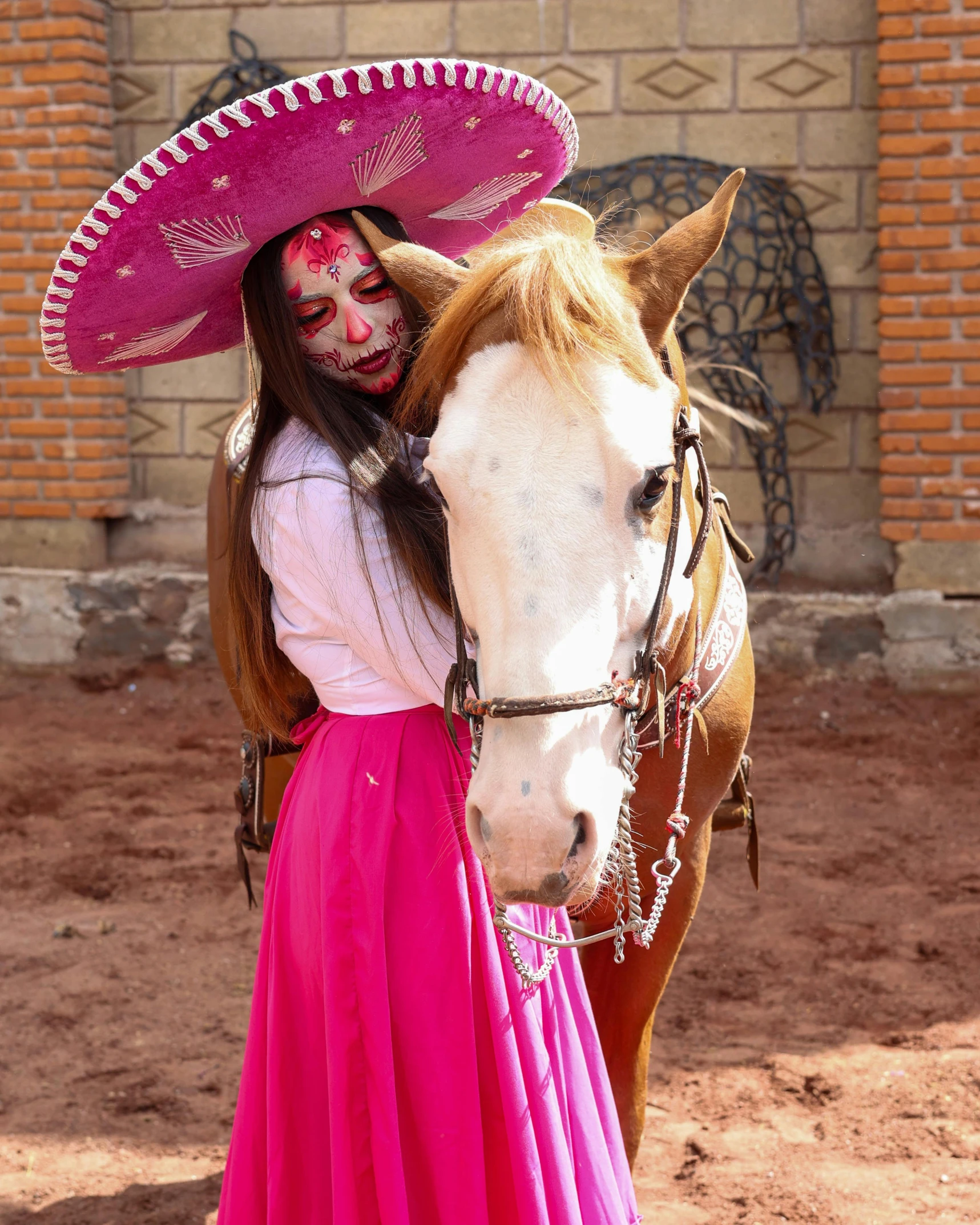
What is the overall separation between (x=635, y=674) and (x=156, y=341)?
108 centimetres

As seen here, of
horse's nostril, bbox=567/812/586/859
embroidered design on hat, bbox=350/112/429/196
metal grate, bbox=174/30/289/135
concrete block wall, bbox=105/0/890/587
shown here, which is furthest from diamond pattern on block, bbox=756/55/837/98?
horse's nostril, bbox=567/812/586/859

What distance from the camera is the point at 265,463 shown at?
178 centimetres

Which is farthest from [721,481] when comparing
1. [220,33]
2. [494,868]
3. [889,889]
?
[494,868]

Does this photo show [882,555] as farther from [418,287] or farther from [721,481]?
[418,287]

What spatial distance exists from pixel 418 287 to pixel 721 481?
4.55m

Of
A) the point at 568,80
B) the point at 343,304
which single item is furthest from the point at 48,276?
the point at 343,304

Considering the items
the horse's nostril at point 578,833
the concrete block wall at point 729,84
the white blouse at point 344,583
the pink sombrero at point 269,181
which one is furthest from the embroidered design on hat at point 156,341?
the concrete block wall at point 729,84

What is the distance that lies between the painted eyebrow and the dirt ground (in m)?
1.88

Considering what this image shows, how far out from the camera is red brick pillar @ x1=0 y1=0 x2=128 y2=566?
6141 mm

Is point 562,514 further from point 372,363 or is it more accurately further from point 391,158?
point 391,158

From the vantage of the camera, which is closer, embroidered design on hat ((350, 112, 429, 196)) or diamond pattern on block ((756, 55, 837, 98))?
embroidered design on hat ((350, 112, 429, 196))

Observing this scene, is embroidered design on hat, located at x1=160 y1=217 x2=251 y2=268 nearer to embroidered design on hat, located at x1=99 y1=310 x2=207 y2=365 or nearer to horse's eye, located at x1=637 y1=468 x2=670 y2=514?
embroidered design on hat, located at x1=99 y1=310 x2=207 y2=365

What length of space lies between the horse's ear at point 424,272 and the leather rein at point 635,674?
0.99 feet

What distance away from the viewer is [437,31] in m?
6.07
